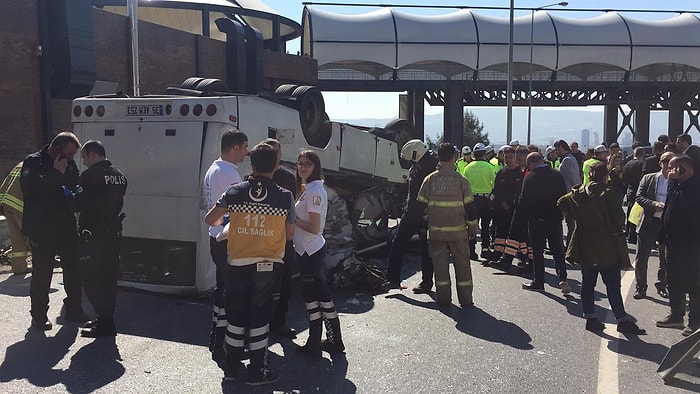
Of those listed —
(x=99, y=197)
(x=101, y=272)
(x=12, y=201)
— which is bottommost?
(x=101, y=272)

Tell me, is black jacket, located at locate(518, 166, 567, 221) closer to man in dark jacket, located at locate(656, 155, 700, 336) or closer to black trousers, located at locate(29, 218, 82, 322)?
man in dark jacket, located at locate(656, 155, 700, 336)

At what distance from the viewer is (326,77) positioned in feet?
151

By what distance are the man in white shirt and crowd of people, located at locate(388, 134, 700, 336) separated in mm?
2572

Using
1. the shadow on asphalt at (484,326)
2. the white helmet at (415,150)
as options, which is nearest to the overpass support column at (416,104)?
the white helmet at (415,150)

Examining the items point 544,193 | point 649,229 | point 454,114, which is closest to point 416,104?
point 454,114

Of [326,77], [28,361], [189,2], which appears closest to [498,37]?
[326,77]

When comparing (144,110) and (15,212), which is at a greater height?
(144,110)

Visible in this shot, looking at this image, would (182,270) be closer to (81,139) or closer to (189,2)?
(81,139)

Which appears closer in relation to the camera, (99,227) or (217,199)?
(217,199)

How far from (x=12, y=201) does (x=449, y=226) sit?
18.6ft

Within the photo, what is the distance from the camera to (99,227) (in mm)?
5227

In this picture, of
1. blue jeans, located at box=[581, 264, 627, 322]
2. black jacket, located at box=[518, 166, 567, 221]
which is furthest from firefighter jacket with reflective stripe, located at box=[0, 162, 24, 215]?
blue jeans, located at box=[581, 264, 627, 322]

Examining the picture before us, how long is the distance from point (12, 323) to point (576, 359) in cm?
530

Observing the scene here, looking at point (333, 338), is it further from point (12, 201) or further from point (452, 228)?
point (12, 201)
